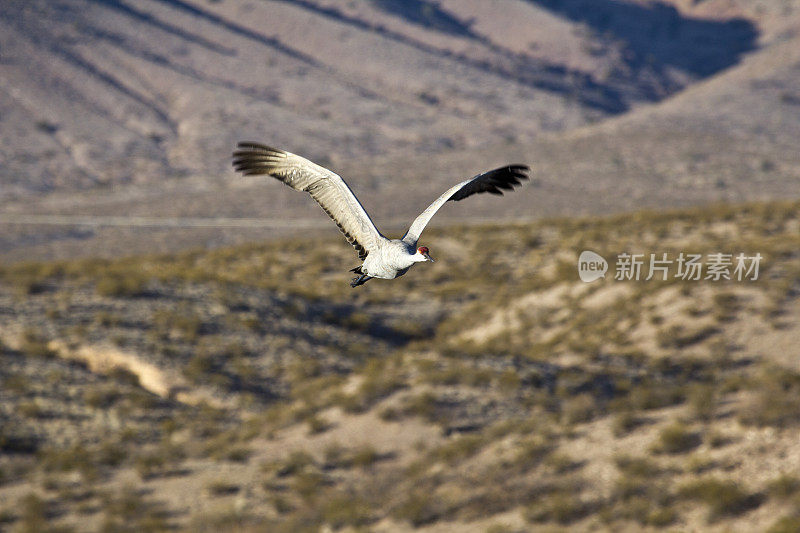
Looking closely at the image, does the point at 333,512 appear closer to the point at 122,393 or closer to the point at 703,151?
the point at 122,393

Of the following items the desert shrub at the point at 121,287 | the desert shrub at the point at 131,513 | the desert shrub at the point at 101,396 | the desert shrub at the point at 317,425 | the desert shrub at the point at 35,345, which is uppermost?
the desert shrub at the point at 121,287

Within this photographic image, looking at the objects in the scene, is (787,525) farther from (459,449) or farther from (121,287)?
(121,287)

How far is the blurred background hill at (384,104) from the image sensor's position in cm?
7969

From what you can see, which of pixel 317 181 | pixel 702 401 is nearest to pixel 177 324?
pixel 702 401

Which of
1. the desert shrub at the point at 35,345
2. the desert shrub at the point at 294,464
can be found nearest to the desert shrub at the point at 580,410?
the desert shrub at the point at 294,464

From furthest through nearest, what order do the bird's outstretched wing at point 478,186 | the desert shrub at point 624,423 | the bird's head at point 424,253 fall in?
the desert shrub at point 624,423 → the bird's outstretched wing at point 478,186 → the bird's head at point 424,253

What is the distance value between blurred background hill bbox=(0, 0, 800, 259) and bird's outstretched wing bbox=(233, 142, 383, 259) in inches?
2267

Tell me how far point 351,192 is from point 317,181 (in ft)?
2.59

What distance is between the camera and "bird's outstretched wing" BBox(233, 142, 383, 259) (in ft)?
29.1

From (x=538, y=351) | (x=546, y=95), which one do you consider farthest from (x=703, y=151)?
(x=538, y=351)

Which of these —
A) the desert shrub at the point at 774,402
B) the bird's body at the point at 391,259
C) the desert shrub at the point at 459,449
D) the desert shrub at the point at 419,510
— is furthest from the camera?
the desert shrub at the point at 459,449

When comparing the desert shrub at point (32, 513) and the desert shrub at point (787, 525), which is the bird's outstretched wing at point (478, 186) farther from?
the desert shrub at point (32, 513)

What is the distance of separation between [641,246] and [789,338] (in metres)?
16.4

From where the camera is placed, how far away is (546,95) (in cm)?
13025
